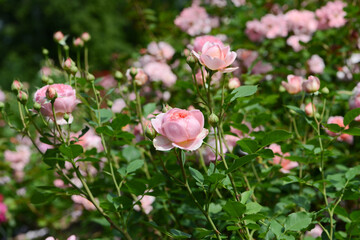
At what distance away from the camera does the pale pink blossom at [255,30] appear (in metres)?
1.45

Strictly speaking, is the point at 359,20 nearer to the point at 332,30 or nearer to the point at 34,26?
the point at 332,30

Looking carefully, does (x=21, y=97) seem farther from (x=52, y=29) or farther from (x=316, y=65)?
(x=52, y=29)

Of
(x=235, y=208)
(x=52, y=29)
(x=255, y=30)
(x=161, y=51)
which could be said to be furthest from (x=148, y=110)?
(x=52, y=29)

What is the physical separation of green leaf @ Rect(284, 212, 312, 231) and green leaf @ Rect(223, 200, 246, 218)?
0.36 feet

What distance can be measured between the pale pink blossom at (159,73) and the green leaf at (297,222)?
881 millimetres

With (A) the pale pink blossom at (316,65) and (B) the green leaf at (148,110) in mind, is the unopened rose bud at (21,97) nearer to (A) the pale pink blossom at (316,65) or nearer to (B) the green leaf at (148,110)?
(B) the green leaf at (148,110)

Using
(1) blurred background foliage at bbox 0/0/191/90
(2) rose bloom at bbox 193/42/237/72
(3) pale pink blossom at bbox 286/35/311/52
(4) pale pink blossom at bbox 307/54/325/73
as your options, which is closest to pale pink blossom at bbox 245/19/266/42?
(3) pale pink blossom at bbox 286/35/311/52

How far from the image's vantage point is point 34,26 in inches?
520

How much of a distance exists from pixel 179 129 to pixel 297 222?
30 centimetres

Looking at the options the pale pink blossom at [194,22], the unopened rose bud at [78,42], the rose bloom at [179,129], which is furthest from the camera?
the pale pink blossom at [194,22]

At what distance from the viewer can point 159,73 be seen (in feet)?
4.67

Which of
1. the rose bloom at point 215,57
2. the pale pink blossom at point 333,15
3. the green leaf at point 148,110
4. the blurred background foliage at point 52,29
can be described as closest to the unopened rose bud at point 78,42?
the green leaf at point 148,110

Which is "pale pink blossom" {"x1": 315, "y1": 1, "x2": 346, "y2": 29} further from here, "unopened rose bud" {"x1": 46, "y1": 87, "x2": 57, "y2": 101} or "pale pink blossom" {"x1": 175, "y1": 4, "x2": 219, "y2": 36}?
"unopened rose bud" {"x1": 46, "y1": 87, "x2": 57, "y2": 101}

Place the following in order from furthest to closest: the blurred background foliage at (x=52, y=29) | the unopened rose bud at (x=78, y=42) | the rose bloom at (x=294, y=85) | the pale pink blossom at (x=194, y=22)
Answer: the blurred background foliage at (x=52, y=29)
the pale pink blossom at (x=194, y=22)
the unopened rose bud at (x=78, y=42)
the rose bloom at (x=294, y=85)
